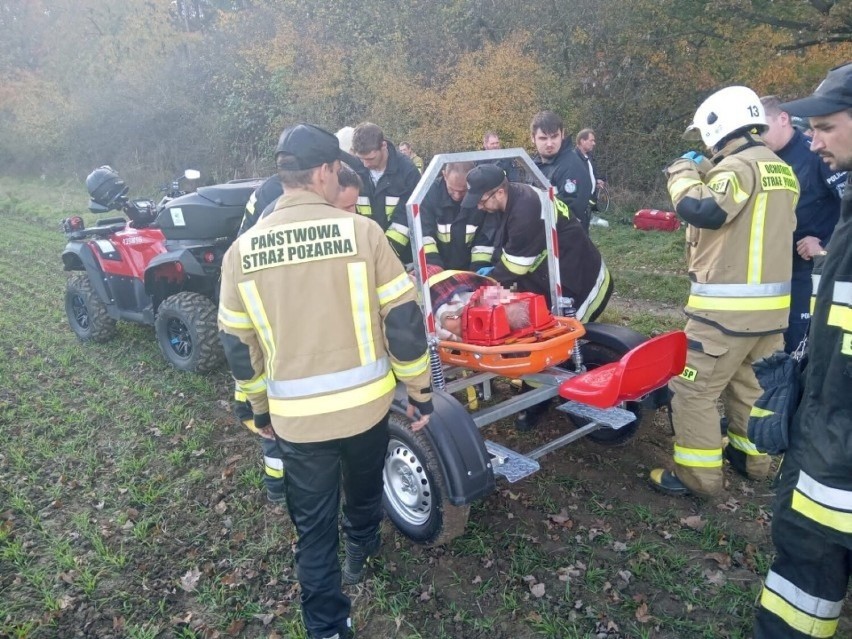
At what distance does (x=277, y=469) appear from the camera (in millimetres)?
3705

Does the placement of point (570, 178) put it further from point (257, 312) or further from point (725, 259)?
point (257, 312)

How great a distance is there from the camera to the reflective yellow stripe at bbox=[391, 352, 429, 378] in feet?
8.75

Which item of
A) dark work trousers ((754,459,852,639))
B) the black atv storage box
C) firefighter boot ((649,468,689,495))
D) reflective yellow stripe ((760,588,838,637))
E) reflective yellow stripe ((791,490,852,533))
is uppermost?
the black atv storage box

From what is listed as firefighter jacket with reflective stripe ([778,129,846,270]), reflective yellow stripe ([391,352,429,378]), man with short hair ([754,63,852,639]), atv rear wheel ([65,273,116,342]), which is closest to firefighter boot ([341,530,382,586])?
reflective yellow stripe ([391,352,429,378])

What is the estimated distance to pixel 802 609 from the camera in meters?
2.14

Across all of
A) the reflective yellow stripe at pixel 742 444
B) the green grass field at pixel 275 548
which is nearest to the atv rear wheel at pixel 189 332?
the green grass field at pixel 275 548

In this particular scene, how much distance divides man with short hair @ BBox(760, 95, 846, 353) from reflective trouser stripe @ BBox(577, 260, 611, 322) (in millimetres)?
1216

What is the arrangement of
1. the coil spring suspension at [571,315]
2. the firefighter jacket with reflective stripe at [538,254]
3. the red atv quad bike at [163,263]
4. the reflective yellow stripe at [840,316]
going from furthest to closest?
1. the red atv quad bike at [163,263]
2. the firefighter jacket with reflective stripe at [538,254]
3. the coil spring suspension at [571,315]
4. the reflective yellow stripe at [840,316]

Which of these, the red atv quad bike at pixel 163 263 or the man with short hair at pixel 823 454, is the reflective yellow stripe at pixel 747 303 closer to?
the man with short hair at pixel 823 454

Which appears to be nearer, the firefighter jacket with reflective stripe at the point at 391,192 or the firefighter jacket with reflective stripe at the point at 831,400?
the firefighter jacket with reflective stripe at the point at 831,400

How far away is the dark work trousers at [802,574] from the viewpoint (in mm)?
2076

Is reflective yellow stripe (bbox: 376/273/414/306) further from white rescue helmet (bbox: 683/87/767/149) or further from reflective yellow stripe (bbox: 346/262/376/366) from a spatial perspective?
white rescue helmet (bbox: 683/87/767/149)

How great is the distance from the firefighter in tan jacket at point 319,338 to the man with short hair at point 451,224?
1857 millimetres

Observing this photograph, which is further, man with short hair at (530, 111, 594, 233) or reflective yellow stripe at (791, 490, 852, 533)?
man with short hair at (530, 111, 594, 233)
